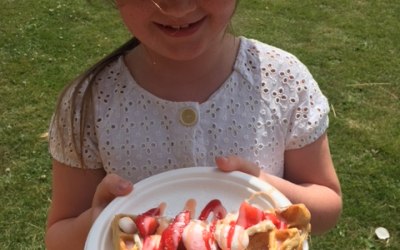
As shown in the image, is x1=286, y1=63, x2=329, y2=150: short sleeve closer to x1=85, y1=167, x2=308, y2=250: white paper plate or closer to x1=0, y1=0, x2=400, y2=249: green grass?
x1=85, y1=167, x2=308, y2=250: white paper plate

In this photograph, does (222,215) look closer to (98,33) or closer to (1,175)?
(1,175)

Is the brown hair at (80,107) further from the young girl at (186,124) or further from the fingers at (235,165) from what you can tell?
the fingers at (235,165)

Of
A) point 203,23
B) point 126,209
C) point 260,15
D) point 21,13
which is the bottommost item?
point 21,13

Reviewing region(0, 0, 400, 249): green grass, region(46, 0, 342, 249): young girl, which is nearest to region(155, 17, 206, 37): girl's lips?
region(46, 0, 342, 249): young girl

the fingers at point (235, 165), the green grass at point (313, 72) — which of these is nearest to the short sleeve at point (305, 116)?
the fingers at point (235, 165)

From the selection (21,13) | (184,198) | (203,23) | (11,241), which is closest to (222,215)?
(184,198)

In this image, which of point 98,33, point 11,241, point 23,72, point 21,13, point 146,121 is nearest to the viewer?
point 146,121
